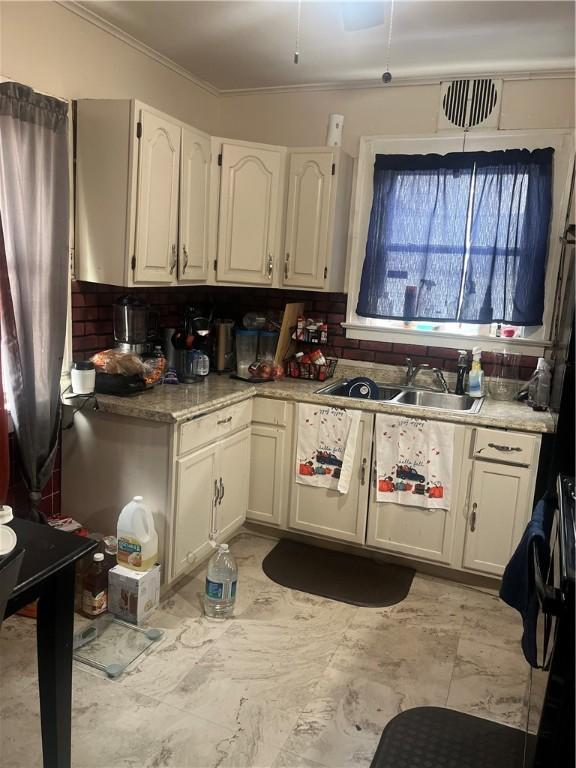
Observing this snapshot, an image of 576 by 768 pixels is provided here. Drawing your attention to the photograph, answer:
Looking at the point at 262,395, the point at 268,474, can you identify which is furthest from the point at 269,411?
the point at 268,474

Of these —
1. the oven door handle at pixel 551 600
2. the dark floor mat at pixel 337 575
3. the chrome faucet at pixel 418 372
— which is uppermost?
the chrome faucet at pixel 418 372

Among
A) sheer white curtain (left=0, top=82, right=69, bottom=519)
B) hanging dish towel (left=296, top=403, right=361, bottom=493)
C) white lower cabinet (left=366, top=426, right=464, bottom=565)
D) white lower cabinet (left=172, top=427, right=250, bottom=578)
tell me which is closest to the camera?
sheer white curtain (left=0, top=82, right=69, bottom=519)

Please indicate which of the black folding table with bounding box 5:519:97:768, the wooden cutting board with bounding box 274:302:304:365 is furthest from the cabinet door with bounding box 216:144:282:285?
the black folding table with bounding box 5:519:97:768

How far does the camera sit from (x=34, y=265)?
7.75 feet

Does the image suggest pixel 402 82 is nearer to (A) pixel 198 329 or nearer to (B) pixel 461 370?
(B) pixel 461 370

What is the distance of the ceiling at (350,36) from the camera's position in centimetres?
241

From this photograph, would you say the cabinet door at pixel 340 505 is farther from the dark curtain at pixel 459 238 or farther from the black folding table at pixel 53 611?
the black folding table at pixel 53 611

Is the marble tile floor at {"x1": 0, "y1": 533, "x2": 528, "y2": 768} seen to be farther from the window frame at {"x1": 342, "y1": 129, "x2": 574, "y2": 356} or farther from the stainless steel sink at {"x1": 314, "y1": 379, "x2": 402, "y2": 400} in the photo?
the window frame at {"x1": 342, "y1": 129, "x2": 574, "y2": 356}

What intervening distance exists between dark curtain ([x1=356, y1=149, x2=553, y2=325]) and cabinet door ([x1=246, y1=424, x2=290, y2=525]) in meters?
0.91

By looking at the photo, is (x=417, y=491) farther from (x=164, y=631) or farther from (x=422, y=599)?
(x=164, y=631)

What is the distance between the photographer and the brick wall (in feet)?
9.22

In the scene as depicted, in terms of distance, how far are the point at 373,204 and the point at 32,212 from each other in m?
1.84

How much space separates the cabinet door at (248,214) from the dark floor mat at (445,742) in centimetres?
223

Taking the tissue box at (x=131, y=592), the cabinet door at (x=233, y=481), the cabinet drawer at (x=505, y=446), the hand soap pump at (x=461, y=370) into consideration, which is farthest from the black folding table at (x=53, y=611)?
the hand soap pump at (x=461, y=370)
